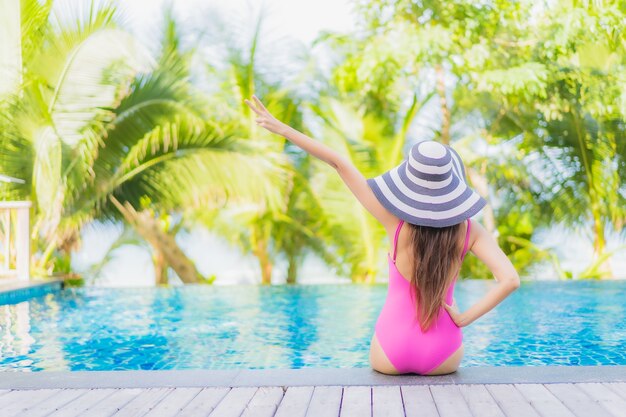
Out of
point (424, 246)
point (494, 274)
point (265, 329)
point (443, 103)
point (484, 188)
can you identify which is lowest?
point (265, 329)

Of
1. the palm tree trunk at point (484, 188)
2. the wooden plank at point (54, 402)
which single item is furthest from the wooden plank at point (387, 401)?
the palm tree trunk at point (484, 188)

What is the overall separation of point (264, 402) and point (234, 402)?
10 cm

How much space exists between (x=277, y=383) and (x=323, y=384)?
0.58 feet

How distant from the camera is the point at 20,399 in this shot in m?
2.80

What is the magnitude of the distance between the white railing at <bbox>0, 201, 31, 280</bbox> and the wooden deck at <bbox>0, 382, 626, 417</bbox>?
6412mm

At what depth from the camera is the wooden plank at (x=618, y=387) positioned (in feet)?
9.01

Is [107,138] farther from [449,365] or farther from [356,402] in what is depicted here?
[356,402]

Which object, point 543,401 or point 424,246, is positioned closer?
point 543,401

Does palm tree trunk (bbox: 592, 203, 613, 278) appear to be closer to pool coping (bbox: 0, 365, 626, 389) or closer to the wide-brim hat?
A: pool coping (bbox: 0, 365, 626, 389)

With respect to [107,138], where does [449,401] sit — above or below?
below

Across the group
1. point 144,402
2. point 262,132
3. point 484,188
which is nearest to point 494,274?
point 144,402

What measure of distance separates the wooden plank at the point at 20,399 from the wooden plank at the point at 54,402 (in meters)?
0.03

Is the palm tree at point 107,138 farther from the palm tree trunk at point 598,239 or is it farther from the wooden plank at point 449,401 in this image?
the wooden plank at point 449,401

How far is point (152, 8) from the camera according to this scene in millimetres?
11422
